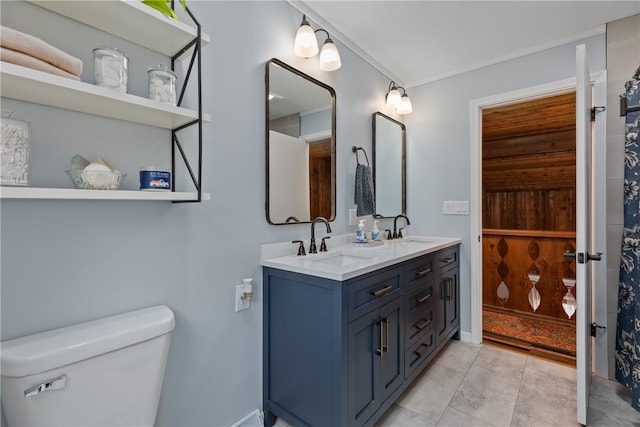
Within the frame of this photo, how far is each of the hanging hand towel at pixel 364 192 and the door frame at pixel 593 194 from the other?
925 millimetres

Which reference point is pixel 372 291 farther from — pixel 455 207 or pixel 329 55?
pixel 455 207

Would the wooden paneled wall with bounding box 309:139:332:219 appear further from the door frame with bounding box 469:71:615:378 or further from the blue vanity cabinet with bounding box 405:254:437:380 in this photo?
the door frame with bounding box 469:71:615:378

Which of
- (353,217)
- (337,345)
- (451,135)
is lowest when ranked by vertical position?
(337,345)

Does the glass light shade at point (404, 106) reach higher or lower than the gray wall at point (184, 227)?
higher

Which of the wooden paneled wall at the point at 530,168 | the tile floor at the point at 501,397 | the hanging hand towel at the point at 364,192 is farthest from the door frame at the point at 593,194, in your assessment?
the hanging hand towel at the point at 364,192

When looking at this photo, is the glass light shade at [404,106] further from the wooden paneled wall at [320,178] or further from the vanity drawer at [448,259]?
the vanity drawer at [448,259]

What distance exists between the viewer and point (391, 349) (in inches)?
61.1

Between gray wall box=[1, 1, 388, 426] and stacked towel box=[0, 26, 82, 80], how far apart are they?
0.59ft

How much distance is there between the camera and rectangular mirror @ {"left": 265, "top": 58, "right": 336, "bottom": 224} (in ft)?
5.28

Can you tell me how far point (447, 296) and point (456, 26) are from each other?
1.96 m

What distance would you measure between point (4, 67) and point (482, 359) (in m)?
2.90

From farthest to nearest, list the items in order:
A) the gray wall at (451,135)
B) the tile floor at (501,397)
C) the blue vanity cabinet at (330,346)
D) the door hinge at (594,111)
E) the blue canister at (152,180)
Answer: the gray wall at (451,135) → the door hinge at (594,111) → the tile floor at (501,397) → the blue vanity cabinet at (330,346) → the blue canister at (152,180)

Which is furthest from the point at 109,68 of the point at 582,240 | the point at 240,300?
the point at 582,240

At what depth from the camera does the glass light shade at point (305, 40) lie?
1674 mm
